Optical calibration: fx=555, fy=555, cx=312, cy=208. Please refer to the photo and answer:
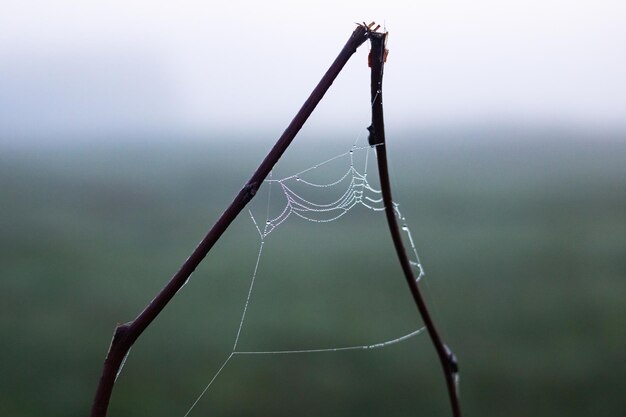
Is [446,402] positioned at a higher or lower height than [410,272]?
lower

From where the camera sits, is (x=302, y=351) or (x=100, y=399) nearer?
(x=100, y=399)

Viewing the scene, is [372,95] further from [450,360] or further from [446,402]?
[446,402]

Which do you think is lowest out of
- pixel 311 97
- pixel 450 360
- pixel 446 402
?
pixel 446 402

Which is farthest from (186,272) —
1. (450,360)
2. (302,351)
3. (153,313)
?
(302,351)

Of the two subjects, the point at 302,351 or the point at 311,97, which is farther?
the point at 302,351

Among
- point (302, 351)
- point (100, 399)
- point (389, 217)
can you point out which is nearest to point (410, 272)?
point (389, 217)

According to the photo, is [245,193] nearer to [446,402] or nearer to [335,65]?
[335,65]
